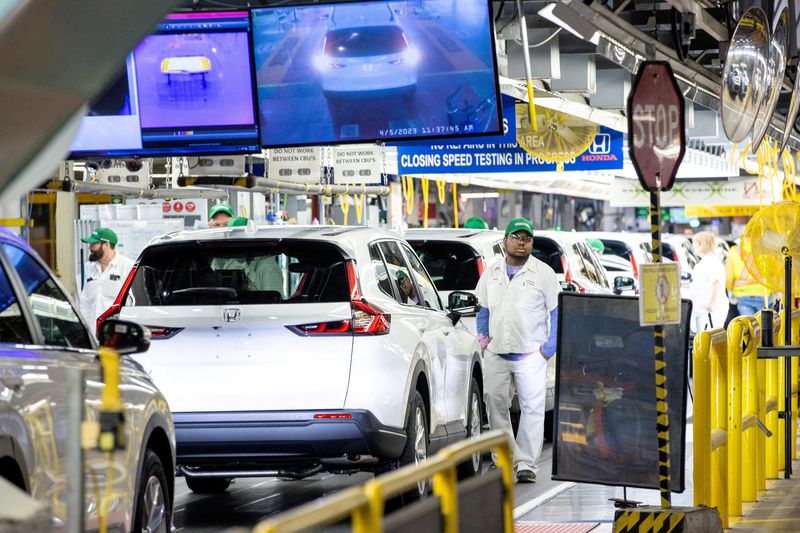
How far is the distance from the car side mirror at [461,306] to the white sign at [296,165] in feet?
24.4

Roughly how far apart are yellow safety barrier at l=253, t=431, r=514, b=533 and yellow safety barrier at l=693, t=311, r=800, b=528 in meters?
4.03

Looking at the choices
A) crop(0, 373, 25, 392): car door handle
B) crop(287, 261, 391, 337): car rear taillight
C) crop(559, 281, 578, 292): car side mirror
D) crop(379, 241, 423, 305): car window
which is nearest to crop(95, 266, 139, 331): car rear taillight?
crop(287, 261, 391, 337): car rear taillight

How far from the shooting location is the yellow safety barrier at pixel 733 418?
29.3ft

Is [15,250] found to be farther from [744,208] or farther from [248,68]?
[744,208]

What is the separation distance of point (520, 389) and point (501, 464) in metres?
6.76

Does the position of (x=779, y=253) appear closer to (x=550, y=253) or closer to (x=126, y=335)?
(x=550, y=253)

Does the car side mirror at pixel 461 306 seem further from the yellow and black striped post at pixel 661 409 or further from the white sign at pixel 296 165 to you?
the white sign at pixel 296 165

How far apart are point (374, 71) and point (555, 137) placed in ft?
37.6

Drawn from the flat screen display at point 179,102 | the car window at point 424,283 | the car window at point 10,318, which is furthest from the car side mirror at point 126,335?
the flat screen display at point 179,102

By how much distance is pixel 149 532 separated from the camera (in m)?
7.13

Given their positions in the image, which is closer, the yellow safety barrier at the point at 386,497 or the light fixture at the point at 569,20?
the yellow safety barrier at the point at 386,497

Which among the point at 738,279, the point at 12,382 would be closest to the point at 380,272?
the point at 12,382

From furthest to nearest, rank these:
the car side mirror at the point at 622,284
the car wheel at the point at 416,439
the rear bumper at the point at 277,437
Answer: the car side mirror at the point at 622,284 < the car wheel at the point at 416,439 < the rear bumper at the point at 277,437

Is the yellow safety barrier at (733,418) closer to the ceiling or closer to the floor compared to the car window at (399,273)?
closer to the floor
